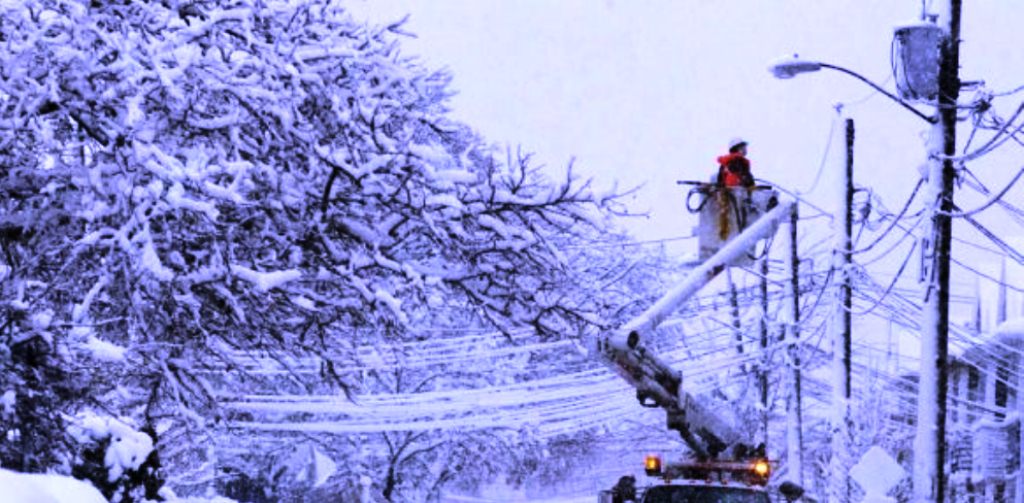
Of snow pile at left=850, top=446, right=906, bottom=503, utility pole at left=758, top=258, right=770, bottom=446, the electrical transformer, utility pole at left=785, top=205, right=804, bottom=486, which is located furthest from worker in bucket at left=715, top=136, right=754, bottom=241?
utility pole at left=758, top=258, right=770, bottom=446

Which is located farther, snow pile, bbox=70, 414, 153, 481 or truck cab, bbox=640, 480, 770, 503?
truck cab, bbox=640, 480, 770, 503

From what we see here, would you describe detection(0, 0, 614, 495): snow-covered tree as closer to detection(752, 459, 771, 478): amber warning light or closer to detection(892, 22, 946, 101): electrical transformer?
detection(752, 459, 771, 478): amber warning light

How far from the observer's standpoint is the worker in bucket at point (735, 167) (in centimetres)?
→ 1797

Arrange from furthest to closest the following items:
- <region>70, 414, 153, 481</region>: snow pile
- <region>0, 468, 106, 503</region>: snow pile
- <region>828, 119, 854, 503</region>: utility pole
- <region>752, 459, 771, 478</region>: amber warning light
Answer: <region>828, 119, 854, 503</region>: utility pole
<region>752, 459, 771, 478</region>: amber warning light
<region>70, 414, 153, 481</region>: snow pile
<region>0, 468, 106, 503</region>: snow pile

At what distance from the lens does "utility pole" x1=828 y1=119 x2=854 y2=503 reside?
71.3ft

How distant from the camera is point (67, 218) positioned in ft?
34.8

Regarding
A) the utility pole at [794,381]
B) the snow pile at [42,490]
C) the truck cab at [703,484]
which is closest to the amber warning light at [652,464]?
the truck cab at [703,484]

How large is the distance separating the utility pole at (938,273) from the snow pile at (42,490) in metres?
12.4

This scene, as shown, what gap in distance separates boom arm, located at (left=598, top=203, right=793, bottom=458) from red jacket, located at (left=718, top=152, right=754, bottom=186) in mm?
515

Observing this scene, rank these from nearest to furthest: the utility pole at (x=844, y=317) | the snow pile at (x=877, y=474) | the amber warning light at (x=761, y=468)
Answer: the snow pile at (x=877, y=474), the amber warning light at (x=761, y=468), the utility pole at (x=844, y=317)

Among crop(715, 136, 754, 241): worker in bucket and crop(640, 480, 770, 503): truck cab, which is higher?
crop(715, 136, 754, 241): worker in bucket

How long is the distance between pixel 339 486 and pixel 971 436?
18.5 m

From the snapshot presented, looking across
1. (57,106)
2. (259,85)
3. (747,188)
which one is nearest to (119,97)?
(57,106)

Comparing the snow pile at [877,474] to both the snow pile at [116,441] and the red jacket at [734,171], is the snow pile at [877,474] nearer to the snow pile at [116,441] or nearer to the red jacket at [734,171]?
the red jacket at [734,171]
